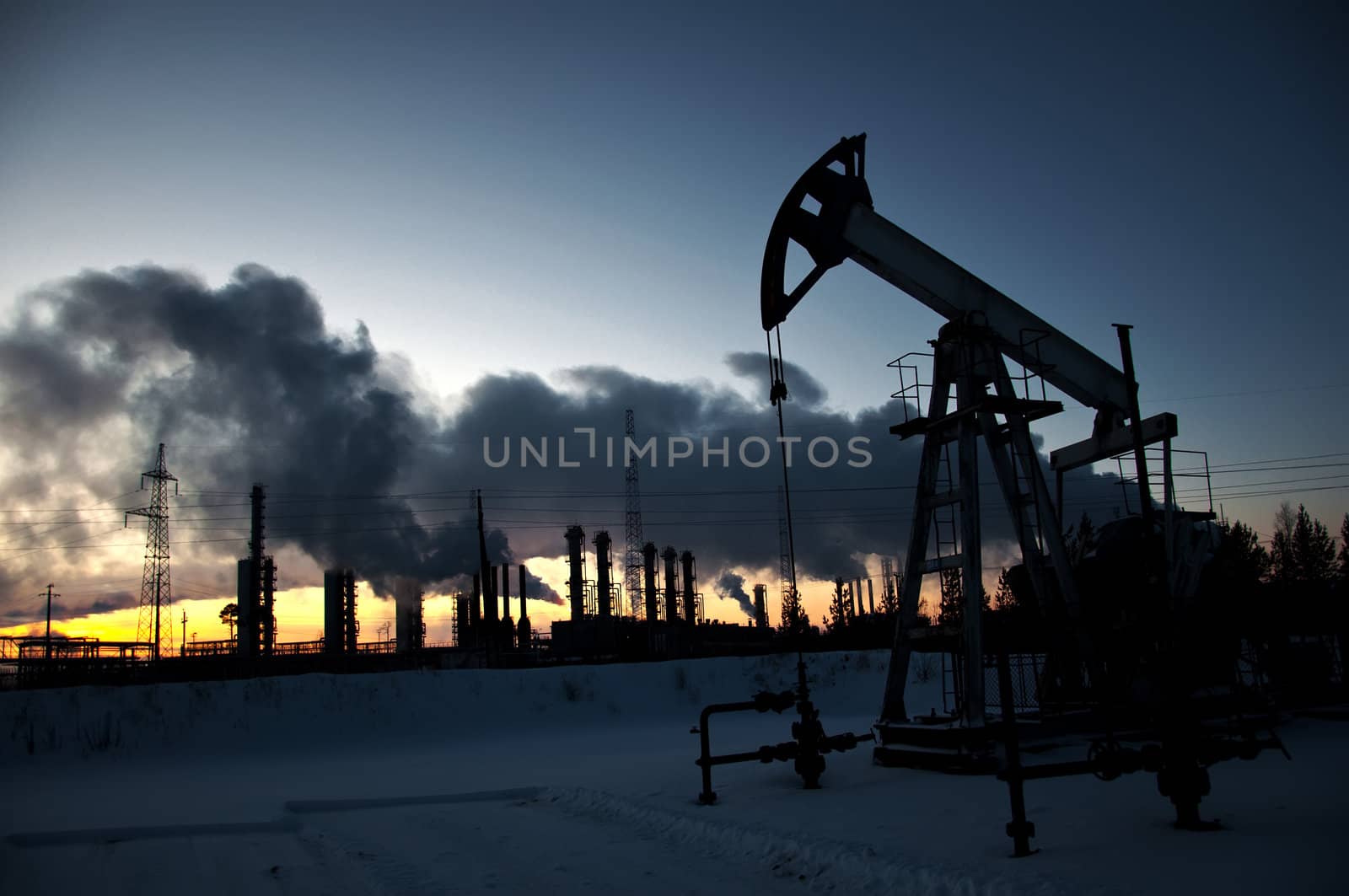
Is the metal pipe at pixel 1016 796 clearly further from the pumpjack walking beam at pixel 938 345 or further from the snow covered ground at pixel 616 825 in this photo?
the pumpjack walking beam at pixel 938 345

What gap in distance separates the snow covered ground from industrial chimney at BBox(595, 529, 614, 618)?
37.0m

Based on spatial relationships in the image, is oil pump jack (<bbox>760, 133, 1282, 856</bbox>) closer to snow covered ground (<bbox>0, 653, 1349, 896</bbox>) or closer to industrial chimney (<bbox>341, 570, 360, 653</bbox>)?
snow covered ground (<bbox>0, 653, 1349, 896</bbox>)

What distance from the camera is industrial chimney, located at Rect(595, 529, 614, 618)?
54697 mm

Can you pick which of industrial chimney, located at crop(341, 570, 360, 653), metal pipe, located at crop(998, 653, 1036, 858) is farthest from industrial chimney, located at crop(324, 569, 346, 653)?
metal pipe, located at crop(998, 653, 1036, 858)

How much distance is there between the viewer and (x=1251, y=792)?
8.02 m

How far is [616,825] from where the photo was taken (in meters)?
8.48

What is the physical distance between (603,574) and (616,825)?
4833 centimetres

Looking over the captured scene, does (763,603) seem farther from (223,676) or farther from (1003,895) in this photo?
(1003,895)

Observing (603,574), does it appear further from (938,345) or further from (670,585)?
(938,345)

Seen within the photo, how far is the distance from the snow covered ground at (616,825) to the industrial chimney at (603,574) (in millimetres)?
36995

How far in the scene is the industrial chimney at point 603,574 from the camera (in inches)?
2153

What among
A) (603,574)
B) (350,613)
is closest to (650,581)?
(603,574)

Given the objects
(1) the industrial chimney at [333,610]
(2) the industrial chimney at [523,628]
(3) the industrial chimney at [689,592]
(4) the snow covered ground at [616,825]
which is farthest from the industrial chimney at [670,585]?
(4) the snow covered ground at [616,825]

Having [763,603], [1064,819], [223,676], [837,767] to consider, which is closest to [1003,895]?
[1064,819]
